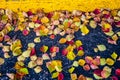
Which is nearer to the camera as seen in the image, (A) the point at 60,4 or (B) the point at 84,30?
(B) the point at 84,30

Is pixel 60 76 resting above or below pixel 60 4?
below

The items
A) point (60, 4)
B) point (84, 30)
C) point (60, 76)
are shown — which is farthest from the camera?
point (60, 4)

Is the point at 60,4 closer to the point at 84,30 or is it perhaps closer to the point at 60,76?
the point at 84,30

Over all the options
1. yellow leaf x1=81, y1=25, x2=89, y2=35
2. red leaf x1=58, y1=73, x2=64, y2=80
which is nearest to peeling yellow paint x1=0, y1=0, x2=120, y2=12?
yellow leaf x1=81, y1=25, x2=89, y2=35

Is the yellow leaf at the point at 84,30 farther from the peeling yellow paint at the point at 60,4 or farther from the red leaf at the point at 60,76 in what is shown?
the red leaf at the point at 60,76

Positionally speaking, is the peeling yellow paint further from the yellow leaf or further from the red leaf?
the red leaf

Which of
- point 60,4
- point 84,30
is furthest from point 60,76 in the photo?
point 60,4

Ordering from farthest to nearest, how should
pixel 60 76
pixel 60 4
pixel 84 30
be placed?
pixel 60 4
pixel 84 30
pixel 60 76

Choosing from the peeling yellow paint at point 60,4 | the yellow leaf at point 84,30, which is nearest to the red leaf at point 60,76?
the yellow leaf at point 84,30

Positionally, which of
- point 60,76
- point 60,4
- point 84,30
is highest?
point 60,4
